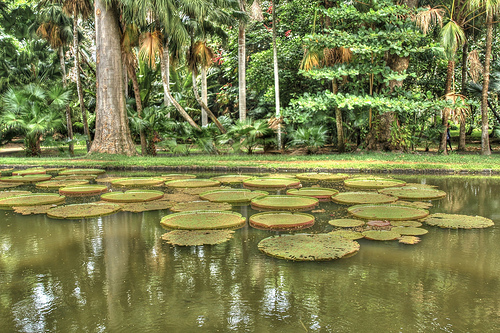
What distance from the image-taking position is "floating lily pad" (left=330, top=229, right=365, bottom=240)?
4.18 metres

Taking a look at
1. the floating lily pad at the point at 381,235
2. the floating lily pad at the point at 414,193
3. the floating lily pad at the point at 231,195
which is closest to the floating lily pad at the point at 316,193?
the floating lily pad at the point at 231,195

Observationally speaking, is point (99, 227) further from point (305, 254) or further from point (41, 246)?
point (305, 254)

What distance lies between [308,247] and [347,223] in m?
1.10

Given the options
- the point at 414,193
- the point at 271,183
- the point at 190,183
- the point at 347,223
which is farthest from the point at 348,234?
the point at 190,183

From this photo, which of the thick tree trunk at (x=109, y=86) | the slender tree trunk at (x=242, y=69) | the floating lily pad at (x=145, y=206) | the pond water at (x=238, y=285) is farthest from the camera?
the slender tree trunk at (x=242, y=69)

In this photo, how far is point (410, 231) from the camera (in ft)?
14.3

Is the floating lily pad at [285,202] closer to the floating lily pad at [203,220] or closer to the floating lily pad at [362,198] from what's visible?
the floating lily pad at [362,198]

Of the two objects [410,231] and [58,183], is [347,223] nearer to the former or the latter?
[410,231]

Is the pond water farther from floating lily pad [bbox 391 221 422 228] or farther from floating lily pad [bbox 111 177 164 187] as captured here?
floating lily pad [bbox 111 177 164 187]

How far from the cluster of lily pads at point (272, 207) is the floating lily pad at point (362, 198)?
0.5 inches

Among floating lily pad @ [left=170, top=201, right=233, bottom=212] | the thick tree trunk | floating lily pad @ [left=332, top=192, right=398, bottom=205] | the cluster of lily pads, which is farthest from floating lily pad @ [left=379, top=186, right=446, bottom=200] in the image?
the thick tree trunk

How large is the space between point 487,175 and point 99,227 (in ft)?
25.4

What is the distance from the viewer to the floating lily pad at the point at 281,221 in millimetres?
4562

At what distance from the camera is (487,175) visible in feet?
28.7
